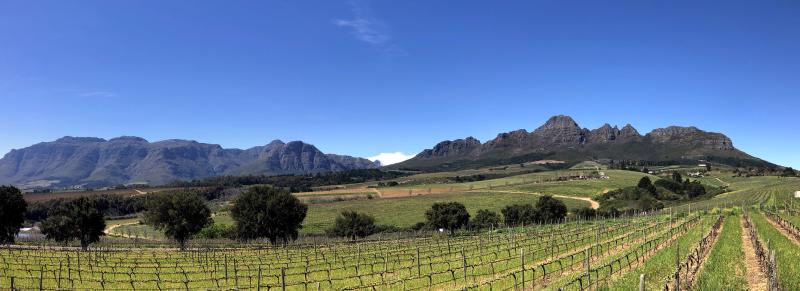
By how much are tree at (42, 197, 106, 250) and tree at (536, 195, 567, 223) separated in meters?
90.6

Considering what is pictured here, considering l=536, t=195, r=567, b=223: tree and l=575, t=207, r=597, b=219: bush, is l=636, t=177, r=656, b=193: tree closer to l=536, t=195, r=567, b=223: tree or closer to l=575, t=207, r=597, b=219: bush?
l=575, t=207, r=597, b=219: bush

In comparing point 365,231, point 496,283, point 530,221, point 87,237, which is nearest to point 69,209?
point 87,237

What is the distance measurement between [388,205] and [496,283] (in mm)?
134884

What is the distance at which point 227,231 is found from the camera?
118 meters

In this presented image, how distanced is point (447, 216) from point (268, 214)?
3742 centimetres

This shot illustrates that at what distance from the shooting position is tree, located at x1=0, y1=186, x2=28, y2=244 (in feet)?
264

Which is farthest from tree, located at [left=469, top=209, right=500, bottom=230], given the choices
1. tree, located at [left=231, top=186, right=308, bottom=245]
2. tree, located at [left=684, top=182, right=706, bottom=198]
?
tree, located at [left=684, top=182, right=706, bottom=198]

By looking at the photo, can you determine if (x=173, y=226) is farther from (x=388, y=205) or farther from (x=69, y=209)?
(x=388, y=205)

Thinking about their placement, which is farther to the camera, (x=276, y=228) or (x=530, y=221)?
(x=530, y=221)

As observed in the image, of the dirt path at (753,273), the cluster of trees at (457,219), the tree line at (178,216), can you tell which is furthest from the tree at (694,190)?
the dirt path at (753,273)

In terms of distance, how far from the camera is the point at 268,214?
Result: 84125mm

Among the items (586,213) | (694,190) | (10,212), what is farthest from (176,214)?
(694,190)

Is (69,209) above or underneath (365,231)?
above

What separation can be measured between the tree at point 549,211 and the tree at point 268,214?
58.6 metres
